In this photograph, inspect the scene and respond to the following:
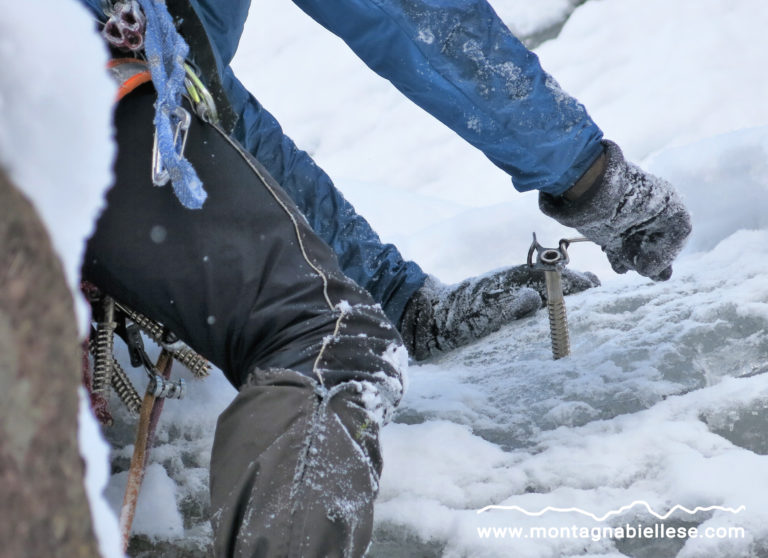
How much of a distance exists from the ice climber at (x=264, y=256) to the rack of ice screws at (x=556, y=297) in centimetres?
30

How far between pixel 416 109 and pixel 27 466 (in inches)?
164

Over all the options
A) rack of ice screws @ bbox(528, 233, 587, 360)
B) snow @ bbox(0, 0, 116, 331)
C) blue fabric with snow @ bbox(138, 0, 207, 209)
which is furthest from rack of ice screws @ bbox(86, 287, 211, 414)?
snow @ bbox(0, 0, 116, 331)

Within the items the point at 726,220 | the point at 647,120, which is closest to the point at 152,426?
the point at 726,220

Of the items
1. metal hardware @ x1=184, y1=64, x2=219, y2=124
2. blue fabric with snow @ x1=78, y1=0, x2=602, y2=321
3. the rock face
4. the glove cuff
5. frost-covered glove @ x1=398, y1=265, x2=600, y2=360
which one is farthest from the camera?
frost-covered glove @ x1=398, y1=265, x2=600, y2=360

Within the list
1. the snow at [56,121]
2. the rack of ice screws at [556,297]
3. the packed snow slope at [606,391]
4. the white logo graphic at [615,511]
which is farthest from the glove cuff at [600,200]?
the snow at [56,121]

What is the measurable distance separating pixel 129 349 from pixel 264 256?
516mm

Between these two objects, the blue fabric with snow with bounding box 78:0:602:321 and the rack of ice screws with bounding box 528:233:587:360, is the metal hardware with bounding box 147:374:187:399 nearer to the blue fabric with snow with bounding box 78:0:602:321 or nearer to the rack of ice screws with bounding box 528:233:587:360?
the blue fabric with snow with bounding box 78:0:602:321

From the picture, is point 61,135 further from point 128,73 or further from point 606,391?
point 606,391

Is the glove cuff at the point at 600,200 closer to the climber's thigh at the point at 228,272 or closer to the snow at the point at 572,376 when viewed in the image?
the snow at the point at 572,376

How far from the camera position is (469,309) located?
2.09 m

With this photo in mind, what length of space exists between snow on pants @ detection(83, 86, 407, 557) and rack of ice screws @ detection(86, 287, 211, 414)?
0.26 meters

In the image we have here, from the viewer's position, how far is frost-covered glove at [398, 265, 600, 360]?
209 cm

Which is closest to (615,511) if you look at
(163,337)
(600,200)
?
(600,200)

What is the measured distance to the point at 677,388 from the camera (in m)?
1.63
